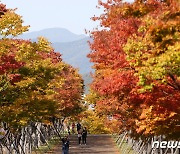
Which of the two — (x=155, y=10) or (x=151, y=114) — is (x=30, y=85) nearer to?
(x=151, y=114)

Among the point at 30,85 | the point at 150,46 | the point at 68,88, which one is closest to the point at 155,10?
the point at 150,46

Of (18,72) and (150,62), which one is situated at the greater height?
(18,72)

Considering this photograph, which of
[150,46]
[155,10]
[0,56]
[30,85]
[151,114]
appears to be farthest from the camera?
[30,85]

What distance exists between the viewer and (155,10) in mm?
14258

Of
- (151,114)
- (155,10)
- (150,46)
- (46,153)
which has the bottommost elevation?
(46,153)

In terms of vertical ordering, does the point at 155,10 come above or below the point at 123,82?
above

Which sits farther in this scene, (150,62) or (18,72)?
(18,72)

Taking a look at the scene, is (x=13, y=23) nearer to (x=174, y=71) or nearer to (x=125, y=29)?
(x=125, y=29)

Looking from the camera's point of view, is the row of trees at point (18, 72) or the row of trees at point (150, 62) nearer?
the row of trees at point (150, 62)

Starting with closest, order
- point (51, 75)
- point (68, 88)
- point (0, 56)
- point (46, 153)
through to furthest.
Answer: point (0, 56)
point (51, 75)
point (46, 153)
point (68, 88)

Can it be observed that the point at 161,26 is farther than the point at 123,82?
No

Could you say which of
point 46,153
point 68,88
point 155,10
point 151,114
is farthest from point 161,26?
point 68,88

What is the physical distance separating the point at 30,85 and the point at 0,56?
3.95 metres

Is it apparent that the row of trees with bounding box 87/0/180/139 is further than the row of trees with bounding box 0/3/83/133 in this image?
No
